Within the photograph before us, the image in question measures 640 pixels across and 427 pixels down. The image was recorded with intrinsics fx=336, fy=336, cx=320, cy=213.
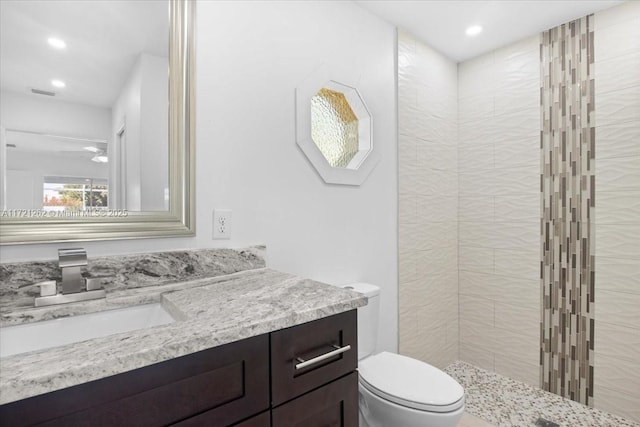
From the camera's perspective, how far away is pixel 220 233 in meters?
1.36

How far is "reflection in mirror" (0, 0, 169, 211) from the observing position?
1.01 metres

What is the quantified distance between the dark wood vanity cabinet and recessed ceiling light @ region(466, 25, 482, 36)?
202 cm

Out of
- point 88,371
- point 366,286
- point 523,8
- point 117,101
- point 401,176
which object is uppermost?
point 523,8

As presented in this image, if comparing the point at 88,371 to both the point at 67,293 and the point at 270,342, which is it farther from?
the point at 67,293

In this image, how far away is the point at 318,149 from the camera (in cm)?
168

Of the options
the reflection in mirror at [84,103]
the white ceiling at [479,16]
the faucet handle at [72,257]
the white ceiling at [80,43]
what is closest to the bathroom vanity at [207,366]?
the faucet handle at [72,257]

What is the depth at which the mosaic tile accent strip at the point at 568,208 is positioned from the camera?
2.00m

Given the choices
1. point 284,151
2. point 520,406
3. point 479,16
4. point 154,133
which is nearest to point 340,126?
point 284,151

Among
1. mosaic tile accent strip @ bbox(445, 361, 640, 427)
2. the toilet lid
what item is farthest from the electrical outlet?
mosaic tile accent strip @ bbox(445, 361, 640, 427)

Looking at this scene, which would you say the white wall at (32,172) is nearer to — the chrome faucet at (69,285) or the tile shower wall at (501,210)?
the chrome faucet at (69,285)

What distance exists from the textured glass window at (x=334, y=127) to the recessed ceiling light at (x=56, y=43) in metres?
1.00

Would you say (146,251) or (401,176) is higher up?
(401,176)

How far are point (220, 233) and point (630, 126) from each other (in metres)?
2.24

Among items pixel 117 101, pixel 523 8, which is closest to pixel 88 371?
pixel 117 101
